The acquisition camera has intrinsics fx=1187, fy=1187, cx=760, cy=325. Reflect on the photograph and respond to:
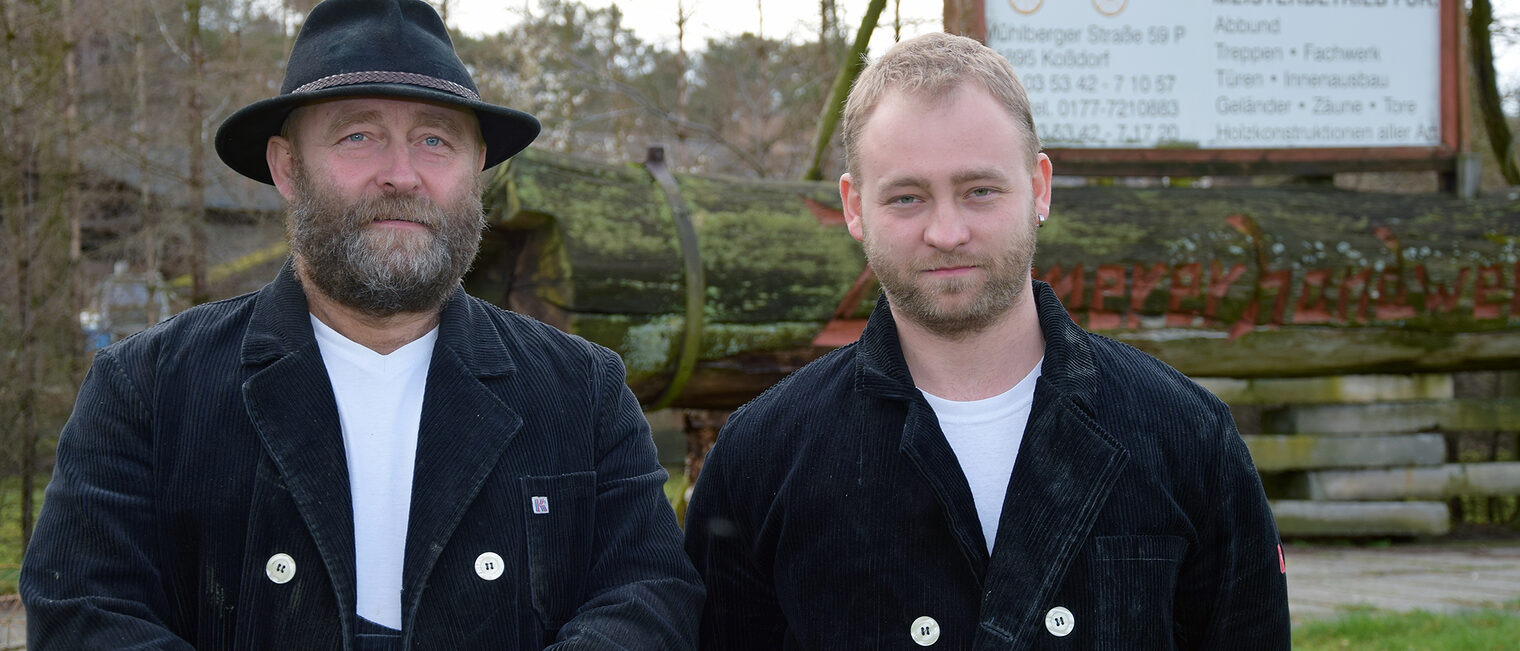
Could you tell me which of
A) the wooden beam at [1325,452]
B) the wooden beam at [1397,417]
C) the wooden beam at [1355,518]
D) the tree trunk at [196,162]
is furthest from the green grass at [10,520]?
the wooden beam at [1397,417]

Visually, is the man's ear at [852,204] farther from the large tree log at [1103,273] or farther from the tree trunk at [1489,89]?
the tree trunk at [1489,89]

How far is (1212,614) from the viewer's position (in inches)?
86.4

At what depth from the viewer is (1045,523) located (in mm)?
2125

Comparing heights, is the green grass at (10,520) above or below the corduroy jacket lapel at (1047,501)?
below

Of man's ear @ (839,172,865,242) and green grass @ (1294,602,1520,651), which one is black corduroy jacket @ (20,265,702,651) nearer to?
man's ear @ (839,172,865,242)

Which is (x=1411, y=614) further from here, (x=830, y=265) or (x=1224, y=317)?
(x=830, y=265)

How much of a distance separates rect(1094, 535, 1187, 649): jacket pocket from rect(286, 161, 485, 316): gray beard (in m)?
1.40

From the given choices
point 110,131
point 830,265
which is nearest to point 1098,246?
point 830,265

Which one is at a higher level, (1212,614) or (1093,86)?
(1093,86)

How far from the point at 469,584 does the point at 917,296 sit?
39.6 inches

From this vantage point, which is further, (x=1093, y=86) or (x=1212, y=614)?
(x=1093, y=86)

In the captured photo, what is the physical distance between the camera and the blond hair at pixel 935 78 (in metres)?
2.26

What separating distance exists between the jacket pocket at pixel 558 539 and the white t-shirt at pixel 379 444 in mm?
240

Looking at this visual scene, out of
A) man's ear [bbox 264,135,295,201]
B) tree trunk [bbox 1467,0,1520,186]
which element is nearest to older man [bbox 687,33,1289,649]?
man's ear [bbox 264,135,295,201]
